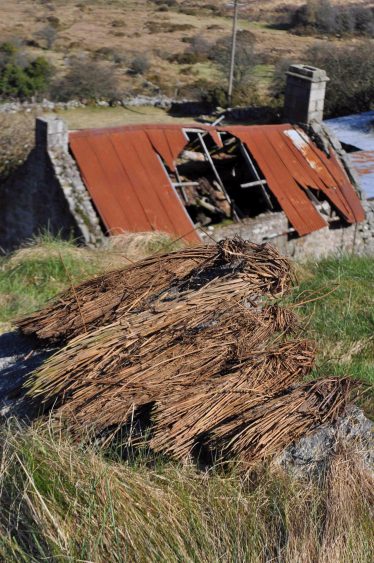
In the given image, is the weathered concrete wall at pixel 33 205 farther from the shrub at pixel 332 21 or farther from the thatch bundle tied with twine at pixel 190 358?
the shrub at pixel 332 21

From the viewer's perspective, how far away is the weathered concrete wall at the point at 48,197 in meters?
12.7

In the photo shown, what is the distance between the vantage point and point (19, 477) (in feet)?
12.2

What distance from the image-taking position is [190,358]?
454 cm

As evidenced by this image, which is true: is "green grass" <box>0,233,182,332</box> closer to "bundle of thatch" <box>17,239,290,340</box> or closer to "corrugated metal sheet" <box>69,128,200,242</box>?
"bundle of thatch" <box>17,239,290,340</box>

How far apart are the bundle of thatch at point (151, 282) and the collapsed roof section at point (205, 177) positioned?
22.4 ft

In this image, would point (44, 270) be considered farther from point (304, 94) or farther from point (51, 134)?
point (304, 94)

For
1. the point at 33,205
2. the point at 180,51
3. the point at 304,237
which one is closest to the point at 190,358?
the point at 33,205

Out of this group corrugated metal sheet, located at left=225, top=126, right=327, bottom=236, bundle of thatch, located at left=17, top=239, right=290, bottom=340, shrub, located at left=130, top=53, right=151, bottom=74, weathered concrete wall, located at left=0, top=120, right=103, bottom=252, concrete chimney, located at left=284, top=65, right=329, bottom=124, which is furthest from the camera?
shrub, located at left=130, top=53, right=151, bottom=74

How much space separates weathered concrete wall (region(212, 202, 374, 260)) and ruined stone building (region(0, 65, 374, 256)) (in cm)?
2

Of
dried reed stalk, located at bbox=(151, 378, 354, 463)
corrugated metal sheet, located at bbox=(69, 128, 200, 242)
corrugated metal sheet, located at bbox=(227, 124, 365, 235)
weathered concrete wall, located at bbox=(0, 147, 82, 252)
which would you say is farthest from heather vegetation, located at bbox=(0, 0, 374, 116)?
dried reed stalk, located at bbox=(151, 378, 354, 463)

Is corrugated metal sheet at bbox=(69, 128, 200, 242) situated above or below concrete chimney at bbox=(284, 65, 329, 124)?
below

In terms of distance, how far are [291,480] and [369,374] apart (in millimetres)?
1824

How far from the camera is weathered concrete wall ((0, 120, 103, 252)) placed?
1274cm

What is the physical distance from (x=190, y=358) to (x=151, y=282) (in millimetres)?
735
